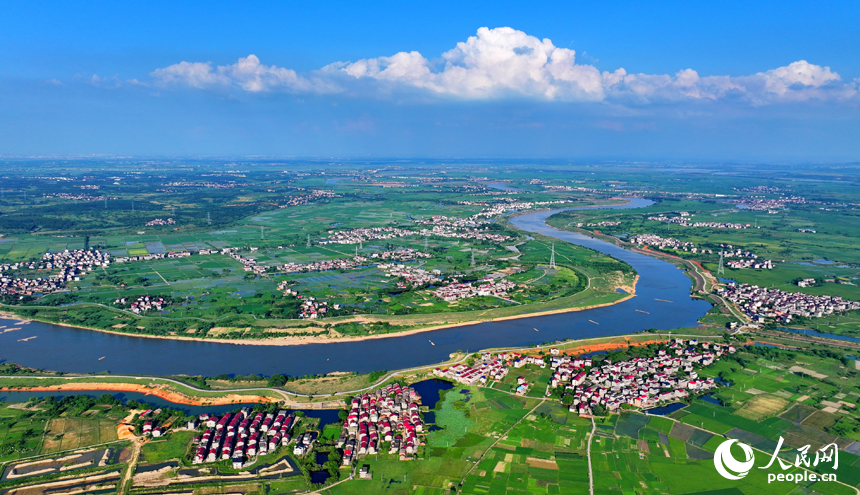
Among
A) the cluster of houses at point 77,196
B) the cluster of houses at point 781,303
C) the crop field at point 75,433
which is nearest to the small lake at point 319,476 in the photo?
the crop field at point 75,433

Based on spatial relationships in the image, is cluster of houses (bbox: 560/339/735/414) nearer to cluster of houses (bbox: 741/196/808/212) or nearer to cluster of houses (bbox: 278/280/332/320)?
cluster of houses (bbox: 278/280/332/320)

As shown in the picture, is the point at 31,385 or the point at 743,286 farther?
the point at 743,286

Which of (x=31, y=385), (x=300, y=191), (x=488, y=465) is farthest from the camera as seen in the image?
(x=300, y=191)

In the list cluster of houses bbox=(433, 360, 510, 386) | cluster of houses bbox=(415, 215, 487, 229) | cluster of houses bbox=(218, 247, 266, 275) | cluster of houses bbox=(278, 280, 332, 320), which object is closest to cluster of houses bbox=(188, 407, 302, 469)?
cluster of houses bbox=(433, 360, 510, 386)

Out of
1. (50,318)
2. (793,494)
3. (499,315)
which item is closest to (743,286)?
(499,315)

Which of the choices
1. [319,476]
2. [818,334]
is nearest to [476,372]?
[319,476]

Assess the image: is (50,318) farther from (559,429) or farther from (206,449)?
(559,429)

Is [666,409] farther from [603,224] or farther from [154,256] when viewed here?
[603,224]
